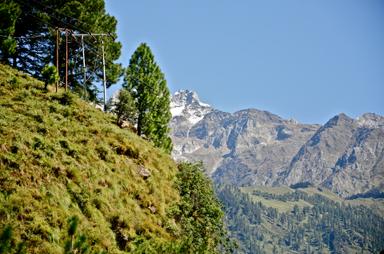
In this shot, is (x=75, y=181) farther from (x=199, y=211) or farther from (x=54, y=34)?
(x=54, y=34)

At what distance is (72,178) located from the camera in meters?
23.9

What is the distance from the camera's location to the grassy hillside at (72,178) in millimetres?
19734

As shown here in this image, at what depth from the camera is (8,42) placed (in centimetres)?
4041

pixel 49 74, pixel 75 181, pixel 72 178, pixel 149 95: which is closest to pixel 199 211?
pixel 75 181

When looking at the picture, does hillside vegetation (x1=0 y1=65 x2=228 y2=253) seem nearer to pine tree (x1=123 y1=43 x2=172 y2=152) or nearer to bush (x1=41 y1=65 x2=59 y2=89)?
bush (x1=41 y1=65 x2=59 y2=89)

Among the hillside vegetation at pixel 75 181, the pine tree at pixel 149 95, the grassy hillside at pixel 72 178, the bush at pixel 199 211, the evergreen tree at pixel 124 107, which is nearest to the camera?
the hillside vegetation at pixel 75 181

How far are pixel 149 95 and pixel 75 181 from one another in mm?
23917

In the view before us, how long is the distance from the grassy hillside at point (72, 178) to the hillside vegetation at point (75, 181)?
5 centimetres

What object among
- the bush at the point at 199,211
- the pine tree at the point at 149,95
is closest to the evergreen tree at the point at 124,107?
the pine tree at the point at 149,95

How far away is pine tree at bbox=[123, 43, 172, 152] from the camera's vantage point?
45.4 m

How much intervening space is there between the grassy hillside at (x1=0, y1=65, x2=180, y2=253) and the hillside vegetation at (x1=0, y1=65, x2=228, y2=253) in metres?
0.05

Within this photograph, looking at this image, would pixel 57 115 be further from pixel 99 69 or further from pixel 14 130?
pixel 99 69

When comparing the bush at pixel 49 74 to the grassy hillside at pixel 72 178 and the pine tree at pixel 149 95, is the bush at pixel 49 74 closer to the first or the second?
the grassy hillside at pixel 72 178

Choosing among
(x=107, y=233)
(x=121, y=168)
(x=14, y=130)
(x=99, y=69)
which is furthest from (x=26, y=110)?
(x=99, y=69)
